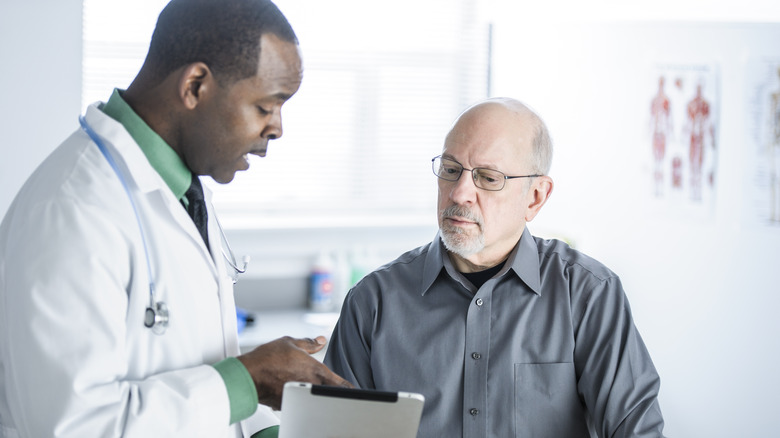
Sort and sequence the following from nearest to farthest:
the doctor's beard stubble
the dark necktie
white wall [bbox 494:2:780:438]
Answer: the dark necktie < the doctor's beard stubble < white wall [bbox 494:2:780:438]

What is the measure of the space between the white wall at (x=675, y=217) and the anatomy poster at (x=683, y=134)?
19 millimetres

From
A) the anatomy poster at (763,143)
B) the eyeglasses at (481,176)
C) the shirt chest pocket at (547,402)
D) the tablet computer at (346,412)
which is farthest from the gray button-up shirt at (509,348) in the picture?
the anatomy poster at (763,143)

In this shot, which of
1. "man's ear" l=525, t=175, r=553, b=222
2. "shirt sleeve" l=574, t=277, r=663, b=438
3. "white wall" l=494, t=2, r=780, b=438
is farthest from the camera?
"white wall" l=494, t=2, r=780, b=438

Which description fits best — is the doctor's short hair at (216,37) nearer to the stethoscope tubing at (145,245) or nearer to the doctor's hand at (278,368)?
the stethoscope tubing at (145,245)

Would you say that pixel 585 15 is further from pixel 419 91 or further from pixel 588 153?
pixel 419 91

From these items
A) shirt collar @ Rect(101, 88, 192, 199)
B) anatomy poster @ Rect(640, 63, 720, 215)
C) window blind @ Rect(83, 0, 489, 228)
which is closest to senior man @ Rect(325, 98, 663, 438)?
shirt collar @ Rect(101, 88, 192, 199)

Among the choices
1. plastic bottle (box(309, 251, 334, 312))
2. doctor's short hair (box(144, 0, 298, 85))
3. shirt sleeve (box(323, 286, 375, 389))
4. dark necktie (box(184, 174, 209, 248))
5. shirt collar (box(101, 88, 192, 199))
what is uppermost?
doctor's short hair (box(144, 0, 298, 85))

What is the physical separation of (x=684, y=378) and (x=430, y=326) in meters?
1.54

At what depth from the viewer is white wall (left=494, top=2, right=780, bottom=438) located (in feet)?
8.64

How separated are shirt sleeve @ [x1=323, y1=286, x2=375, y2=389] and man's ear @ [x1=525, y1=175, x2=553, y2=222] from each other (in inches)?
18.6

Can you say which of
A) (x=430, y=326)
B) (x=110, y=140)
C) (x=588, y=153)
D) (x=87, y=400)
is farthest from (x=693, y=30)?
(x=87, y=400)

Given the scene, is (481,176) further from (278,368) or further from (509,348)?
(278,368)

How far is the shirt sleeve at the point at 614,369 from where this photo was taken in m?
1.55

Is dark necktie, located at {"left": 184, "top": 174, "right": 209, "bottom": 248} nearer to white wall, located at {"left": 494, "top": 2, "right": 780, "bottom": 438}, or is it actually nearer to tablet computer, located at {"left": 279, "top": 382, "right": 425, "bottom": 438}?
tablet computer, located at {"left": 279, "top": 382, "right": 425, "bottom": 438}
